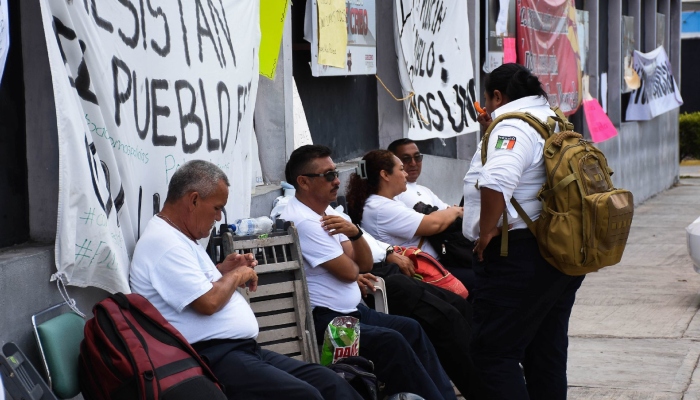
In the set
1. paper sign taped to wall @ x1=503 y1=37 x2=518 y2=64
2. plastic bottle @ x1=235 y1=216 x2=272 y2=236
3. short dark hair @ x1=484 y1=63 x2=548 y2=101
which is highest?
paper sign taped to wall @ x1=503 y1=37 x2=518 y2=64

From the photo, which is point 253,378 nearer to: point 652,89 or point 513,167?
point 513,167

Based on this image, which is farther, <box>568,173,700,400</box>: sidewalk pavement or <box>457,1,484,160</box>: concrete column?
<box>457,1,484,160</box>: concrete column

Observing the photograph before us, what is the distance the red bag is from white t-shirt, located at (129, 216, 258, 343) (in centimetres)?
202

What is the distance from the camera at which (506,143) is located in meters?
4.30

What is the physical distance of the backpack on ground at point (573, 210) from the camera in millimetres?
4266

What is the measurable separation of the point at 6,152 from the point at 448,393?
7.67 ft

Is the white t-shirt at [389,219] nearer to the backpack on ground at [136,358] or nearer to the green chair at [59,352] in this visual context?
the backpack on ground at [136,358]

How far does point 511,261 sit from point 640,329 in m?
3.23

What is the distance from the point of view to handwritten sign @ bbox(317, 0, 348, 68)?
660cm

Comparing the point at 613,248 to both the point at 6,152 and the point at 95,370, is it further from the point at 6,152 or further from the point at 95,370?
the point at 6,152

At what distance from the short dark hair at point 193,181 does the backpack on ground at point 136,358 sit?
0.61m

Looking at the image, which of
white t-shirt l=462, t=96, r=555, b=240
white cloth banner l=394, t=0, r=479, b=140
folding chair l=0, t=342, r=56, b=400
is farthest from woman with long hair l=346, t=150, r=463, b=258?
folding chair l=0, t=342, r=56, b=400

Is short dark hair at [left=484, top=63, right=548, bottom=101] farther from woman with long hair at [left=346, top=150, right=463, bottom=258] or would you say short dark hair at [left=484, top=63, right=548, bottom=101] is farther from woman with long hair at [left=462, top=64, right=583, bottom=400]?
woman with long hair at [left=346, top=150, right=463, bottom=258]

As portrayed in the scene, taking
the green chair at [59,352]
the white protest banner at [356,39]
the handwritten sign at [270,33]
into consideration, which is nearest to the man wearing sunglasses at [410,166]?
the white protest banner at [356,39]
